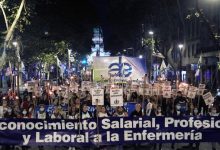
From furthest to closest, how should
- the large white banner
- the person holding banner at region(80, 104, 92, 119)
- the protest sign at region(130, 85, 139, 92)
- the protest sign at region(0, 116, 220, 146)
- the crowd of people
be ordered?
1. the protest sign at region(130, 85, 139, 92)
2. the large white banner
3. the crowd of people
4. the person holding banner at region(80, 104, 92, 119)
5. the protest sign at region(0, 116, 220, 146)

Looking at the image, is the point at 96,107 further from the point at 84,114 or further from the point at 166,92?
the point at 166,92

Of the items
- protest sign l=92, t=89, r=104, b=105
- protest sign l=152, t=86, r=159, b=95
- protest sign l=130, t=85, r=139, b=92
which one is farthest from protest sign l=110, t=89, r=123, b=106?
protest sign l=130, t=85, r=139, b=92

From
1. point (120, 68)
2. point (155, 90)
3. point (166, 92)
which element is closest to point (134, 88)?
point (155, 90)

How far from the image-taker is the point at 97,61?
19547 millimetres

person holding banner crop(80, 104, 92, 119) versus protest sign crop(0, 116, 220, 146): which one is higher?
person holding banner crop(80, 104, 92, 119)

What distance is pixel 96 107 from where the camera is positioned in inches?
525

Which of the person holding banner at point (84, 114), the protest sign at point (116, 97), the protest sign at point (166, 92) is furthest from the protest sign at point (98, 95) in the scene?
the protest sign at point (166, 92)

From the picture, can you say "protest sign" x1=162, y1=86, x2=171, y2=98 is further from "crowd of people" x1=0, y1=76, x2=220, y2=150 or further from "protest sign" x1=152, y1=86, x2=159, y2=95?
"protest sign" x1=152, y1=86, x2=159, y2=95

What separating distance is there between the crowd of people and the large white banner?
95 cm

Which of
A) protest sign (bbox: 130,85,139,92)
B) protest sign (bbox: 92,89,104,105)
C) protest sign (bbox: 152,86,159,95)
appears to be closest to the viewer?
protest sign (bbox: 92,89,104,105)

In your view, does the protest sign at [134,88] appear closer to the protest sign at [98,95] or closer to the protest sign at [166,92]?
the protest sign at [166,92]

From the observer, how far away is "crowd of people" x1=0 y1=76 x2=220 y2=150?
14070mm

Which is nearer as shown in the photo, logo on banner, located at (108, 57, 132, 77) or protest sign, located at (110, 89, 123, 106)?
protest sign, located at (110, 89, 123, 106)

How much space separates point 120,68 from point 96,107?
5646 millimetres
